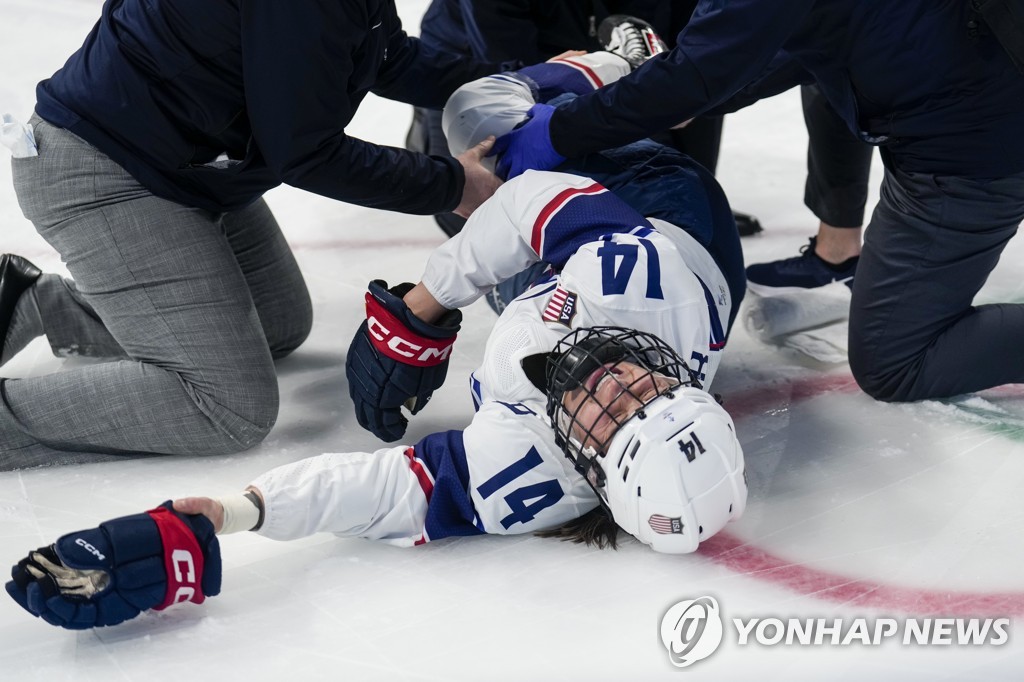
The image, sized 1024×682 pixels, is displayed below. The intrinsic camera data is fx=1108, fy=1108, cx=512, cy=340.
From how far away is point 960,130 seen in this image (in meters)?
2.02

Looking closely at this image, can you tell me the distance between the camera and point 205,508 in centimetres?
164

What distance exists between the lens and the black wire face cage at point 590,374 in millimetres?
1615

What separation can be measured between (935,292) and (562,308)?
821 mm

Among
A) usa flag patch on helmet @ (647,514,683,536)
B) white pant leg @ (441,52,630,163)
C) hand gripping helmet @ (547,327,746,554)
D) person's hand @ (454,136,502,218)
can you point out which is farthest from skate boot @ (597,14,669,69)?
usa flag patch on helmet @ (647,514,683,536)

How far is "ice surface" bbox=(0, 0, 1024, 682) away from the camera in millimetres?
1580

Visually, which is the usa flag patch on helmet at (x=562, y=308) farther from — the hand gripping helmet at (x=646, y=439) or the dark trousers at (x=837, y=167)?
the dark trousers at (x=837, y=167)

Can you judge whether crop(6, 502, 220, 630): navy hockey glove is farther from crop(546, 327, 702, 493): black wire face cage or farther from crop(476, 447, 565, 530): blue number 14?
crop(546, 327, 702, 493): black wire face cage

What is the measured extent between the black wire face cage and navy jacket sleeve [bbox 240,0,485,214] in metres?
0.54

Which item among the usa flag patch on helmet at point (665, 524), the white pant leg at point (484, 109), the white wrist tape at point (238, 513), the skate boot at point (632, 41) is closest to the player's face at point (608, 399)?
the usa flag patch on helmet at point (665, 524)

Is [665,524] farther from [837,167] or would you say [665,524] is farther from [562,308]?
[837,167]

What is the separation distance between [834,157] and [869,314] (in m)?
0.66

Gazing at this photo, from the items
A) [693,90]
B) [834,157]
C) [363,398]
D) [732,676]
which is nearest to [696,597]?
[732,676]

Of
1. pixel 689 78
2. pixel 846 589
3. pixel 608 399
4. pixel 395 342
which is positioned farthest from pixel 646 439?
pixel 689 78

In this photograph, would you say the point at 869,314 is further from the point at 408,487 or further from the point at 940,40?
the point at 408,487
